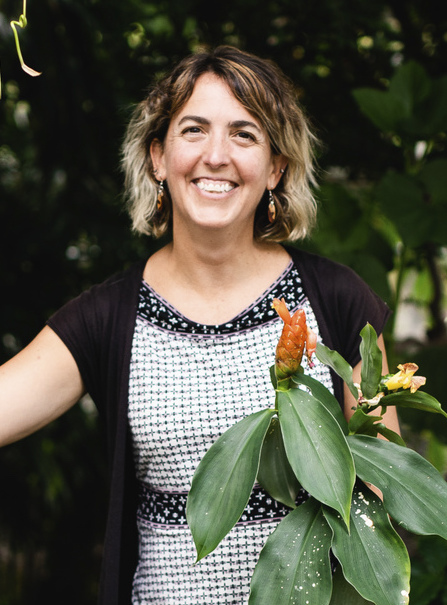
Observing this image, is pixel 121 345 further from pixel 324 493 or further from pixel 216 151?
pixel 324 493

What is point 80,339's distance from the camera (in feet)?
4.29

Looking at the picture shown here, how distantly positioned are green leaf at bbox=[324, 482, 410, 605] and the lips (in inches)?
24.4

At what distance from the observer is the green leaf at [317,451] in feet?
2.64

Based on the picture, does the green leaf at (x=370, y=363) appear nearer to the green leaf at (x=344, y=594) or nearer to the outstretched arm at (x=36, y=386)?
the green leaf at (x=344, y=594)

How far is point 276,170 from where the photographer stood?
4.67 feet

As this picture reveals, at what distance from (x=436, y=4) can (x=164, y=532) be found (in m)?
1.93

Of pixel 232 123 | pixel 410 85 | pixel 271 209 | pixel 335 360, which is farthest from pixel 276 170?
pixel 410 85

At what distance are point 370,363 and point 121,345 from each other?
1.81 ft

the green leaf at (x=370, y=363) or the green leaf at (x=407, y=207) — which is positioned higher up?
the green leaf at (x=407, y=207)

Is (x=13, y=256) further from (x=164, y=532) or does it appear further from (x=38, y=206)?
(x=164, y=532)

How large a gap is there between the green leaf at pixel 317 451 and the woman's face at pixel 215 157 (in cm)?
51

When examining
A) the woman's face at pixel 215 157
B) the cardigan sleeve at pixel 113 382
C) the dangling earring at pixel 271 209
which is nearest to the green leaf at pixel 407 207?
the dangling earring at pixel 271 209

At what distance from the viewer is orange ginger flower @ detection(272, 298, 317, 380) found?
0.86 m

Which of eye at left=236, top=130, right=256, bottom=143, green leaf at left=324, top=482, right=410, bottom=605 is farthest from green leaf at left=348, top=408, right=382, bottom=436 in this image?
eye at left=236, top=130, right=256, bottom=143
